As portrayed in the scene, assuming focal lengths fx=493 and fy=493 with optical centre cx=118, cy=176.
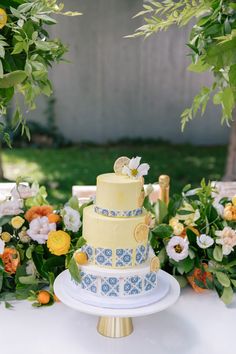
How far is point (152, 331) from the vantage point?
1097 mm

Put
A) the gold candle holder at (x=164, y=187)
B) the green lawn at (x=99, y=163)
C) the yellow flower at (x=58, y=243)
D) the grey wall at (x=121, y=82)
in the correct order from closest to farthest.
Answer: the yellow flower at (x=58, y=243) → the gold candle holder at (x=164, y=187) → the green lawn at (x=99, y=163) → the grey wall at (x=121, y=82)

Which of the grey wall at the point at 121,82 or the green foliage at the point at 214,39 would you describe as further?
the grey wall at the point at 121,82

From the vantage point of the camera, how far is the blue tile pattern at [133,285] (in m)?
1.03

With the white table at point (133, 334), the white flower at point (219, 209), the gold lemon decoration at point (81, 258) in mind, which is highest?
the white flower at point (219, 209)

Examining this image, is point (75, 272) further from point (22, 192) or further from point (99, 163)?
point (99, 163)

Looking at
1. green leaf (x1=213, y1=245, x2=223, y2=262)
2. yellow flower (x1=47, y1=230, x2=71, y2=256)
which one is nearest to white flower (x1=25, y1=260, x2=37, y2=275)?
yellow flower (x1=47, y1=230, x2=71, y2=256)

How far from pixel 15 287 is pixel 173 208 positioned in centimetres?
47

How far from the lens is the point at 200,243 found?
1.22 m

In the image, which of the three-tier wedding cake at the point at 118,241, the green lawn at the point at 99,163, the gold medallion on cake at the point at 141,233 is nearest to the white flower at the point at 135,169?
the three-tier wedding cake at the point at 118,241

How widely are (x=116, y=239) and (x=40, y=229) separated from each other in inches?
11.7

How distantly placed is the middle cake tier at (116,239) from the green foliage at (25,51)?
0.30 metres

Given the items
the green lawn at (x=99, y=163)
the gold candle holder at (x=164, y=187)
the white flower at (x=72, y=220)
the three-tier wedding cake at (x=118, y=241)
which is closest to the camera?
the three-tier wedding cake at (x=118, y=241)

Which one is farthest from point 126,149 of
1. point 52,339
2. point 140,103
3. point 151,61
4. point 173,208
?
point 52,339

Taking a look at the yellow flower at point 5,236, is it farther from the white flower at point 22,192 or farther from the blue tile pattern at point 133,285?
the blue tile pattern at point 133,285
